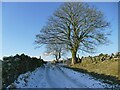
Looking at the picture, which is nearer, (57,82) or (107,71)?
(57,82)

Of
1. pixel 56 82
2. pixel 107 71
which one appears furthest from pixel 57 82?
pixel 107 71

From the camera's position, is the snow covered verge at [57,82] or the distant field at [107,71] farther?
the distant field at [107,71]

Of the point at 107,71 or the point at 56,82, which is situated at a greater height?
the point at 107,71

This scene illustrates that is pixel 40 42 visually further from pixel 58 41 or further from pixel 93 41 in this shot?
pixel 93 41

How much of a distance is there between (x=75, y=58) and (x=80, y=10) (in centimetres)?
677

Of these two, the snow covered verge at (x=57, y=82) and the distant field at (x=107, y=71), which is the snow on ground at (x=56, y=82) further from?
the distant field at (x=107, y=71)

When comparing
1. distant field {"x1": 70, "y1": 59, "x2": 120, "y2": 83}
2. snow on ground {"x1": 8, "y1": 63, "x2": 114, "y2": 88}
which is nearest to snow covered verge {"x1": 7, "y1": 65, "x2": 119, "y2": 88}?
snow on ground {"x1": 8, "y1": 63, "x2": 114, "y2": 88}

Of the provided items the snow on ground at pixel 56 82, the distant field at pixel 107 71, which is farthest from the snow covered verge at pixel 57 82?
the distant field at pixel 107 71

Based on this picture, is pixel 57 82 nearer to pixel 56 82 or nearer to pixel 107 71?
pixel 56 82

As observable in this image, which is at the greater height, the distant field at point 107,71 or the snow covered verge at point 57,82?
the distant field at point 107,71

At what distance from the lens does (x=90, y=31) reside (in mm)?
35875

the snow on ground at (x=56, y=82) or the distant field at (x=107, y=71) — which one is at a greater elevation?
the distant field at (x=107, y=71)

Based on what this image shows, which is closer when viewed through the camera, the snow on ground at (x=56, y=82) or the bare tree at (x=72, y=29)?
the snow on ground at (x=56, y=82)

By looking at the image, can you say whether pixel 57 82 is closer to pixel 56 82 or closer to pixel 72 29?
pixel 56 82
